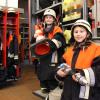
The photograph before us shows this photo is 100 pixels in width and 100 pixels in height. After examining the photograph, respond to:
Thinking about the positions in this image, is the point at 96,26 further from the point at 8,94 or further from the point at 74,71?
the point at 8,94

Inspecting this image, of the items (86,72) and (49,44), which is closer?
(86,72)

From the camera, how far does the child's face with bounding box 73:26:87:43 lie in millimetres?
2076

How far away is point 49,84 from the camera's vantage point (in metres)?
3.63

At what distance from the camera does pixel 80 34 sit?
2.07m

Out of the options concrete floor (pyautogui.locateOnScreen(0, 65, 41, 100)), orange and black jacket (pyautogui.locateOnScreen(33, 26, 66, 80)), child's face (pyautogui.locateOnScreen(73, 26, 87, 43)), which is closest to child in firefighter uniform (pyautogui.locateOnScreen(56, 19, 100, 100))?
child's face (pyautogui.locateOnScreen(73, 26, 87, 43))

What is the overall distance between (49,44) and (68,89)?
118cm

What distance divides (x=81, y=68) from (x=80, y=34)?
0.29m

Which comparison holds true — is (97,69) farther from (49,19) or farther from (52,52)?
(49,19)

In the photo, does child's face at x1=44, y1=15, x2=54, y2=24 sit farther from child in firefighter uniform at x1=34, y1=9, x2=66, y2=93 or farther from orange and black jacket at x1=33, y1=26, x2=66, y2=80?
orange and black jacket at x1=33, y1=26, x2=66, y2=80

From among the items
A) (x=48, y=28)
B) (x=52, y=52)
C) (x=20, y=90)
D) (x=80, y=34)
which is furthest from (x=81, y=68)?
(x=20, y=90)

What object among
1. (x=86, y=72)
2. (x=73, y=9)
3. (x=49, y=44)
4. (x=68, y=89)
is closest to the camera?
(x=86, y=72)

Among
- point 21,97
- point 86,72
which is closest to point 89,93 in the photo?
point 86,72

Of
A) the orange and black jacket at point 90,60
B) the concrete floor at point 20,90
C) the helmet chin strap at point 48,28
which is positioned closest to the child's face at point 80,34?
the orange and black jacket at point 90,60

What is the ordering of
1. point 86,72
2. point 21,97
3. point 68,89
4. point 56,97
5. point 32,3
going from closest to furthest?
point 86,72
point 68,89
point 56,97
point 21,97
point 32,3
